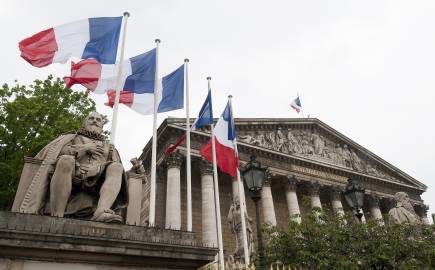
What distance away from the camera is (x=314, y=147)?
33.2m

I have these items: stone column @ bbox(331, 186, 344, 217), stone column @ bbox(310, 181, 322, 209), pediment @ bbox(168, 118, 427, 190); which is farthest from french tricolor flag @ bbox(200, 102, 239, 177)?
stone column @ bbox(331, 186, 344, 217)

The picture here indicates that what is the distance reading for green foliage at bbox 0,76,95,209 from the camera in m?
15.3

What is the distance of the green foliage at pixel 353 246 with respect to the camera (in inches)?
481

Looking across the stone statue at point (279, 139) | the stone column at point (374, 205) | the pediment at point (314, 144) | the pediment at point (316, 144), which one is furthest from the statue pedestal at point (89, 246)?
the stone column at point (374, 205)

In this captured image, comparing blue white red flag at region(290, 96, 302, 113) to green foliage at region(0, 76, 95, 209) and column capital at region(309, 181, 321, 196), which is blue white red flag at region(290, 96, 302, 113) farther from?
green foliage at region(0, 76, 95, 209)

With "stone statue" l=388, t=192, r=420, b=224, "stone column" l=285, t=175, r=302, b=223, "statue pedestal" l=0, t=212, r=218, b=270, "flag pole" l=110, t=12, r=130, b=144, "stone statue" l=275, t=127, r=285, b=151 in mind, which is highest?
"stone statue" l=275, t=127, r=285, b=151

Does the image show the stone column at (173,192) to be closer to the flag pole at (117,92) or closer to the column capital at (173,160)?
the column capital at (173,160)

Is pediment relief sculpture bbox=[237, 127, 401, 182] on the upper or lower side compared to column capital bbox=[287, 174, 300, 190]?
upper

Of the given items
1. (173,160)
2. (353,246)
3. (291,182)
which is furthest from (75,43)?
(291,182)

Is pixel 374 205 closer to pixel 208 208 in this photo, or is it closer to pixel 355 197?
pixel 208 208

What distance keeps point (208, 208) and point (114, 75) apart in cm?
1207

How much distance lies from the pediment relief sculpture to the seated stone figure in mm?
23785

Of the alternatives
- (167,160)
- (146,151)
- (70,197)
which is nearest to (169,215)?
(167,160)

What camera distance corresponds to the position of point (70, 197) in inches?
188
